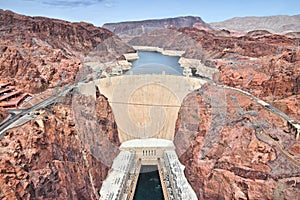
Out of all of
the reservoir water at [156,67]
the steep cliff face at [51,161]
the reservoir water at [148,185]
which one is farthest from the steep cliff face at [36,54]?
the reservoir water at [148,185]

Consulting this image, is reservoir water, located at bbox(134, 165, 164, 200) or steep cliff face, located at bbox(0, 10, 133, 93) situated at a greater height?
steep cliff face, located at bbox(0, 10, 133, 93)

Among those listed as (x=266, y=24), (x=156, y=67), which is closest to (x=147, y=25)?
(x=266, y=24)

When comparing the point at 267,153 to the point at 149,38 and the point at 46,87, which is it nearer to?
the point at 46,87

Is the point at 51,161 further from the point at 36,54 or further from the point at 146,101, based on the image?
the point at 36,54

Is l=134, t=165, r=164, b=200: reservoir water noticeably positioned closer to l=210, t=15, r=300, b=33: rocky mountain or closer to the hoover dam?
the hoover dam

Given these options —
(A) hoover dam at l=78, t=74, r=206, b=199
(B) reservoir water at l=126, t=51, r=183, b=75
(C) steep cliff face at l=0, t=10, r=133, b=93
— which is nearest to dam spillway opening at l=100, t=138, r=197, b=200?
(A) hoover dam at l=78, t=74, r=206, b=199

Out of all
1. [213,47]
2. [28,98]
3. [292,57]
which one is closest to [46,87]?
[28,98]
